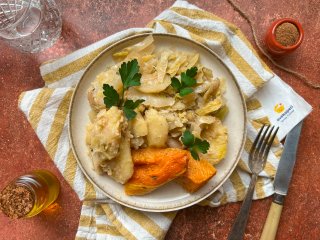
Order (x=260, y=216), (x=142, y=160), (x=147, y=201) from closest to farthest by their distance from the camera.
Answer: (x=142, y=160) < (x=147, y=201) < (x=260, y=216)

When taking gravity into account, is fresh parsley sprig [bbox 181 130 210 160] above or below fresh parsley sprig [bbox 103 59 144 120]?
below

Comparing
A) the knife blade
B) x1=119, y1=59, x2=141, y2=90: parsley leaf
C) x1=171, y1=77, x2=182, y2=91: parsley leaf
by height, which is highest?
x1=119, y1=59, x2=141, y2=90: parsley leaf

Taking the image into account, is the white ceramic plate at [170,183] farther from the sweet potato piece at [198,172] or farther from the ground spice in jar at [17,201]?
the ground spice in jar at [17,201]

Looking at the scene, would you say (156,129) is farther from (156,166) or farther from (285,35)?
(285,35)

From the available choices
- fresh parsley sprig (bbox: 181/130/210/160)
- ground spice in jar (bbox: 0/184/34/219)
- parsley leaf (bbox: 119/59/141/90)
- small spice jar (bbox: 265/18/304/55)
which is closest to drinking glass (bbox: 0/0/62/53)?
parsley leaf (bbox: 119/59/141/90)

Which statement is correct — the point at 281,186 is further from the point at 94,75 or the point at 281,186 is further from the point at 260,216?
the point at 94,75

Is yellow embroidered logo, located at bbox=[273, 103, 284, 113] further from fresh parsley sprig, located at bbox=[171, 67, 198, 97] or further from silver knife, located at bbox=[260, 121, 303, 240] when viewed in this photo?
fresh parsley sprig, located at bbox=[171, 67, 198, 97]

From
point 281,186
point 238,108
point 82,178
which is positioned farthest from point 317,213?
point 82,178
